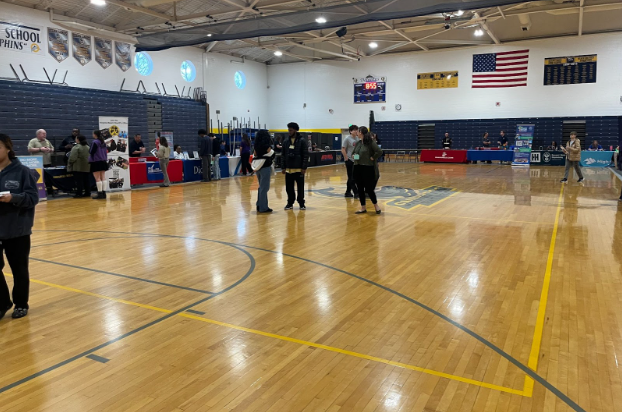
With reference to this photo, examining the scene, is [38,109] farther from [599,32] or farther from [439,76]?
[599,32]

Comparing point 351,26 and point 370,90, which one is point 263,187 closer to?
point 351,26

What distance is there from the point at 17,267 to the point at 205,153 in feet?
38.1

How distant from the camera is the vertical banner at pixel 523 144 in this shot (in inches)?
848

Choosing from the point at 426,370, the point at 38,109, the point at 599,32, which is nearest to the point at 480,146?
the point at 599,32

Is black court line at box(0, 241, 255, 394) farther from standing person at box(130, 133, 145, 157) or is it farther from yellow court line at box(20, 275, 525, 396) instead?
standing person at box(130, 133, 145, 157)

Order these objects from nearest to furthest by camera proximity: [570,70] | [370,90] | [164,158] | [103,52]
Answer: [164,158], [103,52], [570,70], [370,90]

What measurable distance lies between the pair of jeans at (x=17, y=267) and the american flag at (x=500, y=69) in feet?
75.5

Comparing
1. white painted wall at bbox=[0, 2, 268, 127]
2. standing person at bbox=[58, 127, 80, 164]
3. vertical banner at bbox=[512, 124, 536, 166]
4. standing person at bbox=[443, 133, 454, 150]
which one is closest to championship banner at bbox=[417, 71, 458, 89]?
standing person at bbox=[443, 133, 454, 150]

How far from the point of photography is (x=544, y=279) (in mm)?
4789

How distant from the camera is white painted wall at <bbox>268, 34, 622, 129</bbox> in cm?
2094

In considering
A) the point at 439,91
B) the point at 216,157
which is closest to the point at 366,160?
the point at 216,157

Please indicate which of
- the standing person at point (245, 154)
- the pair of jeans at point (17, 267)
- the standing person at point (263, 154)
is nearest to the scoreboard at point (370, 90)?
the standing person at point (245, 154)

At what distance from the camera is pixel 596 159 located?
19.5 metres

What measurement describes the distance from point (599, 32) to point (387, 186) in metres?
14.6
